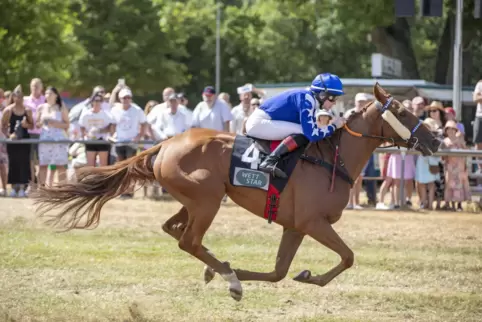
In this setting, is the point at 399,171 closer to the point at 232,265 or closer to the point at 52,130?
the point at 52,130

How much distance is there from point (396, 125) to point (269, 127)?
1.20 metres

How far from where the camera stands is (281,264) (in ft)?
33.0

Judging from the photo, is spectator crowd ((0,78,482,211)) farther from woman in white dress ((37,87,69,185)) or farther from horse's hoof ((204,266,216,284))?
horse's hoof ((204,266,216,284))

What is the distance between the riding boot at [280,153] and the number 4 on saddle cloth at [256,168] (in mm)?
54

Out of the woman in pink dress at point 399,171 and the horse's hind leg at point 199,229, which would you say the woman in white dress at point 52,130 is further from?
the horse's hind leg at point 199,229

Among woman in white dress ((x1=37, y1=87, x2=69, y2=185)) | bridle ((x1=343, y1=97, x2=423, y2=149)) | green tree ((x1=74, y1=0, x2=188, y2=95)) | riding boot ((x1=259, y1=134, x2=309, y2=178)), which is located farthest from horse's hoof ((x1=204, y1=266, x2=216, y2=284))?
green tree ((x1=74, y1=0, x2=188, y2=95))

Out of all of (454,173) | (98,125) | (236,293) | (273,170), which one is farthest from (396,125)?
(98,125)

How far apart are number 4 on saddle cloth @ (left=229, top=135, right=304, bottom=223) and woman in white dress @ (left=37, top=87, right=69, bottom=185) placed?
34.1 feet

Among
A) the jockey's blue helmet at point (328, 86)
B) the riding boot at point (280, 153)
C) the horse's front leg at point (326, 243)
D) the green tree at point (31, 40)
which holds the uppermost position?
the green tree at point (31, 40)

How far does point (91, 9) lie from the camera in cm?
5475

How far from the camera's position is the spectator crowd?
64.3 ft

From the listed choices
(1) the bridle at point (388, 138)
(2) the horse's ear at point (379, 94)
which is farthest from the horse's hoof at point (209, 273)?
(2) the horse's ear at point (379, 94)

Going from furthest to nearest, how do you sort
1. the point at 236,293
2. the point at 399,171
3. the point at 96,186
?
the point at 399,171
the point at 96,186
the point at 236,293

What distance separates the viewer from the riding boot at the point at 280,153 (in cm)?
1000
